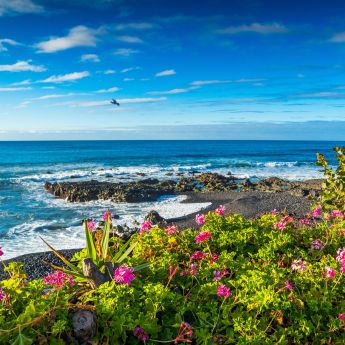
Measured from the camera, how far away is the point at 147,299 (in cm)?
259

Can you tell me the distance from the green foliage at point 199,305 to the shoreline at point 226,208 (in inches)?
289

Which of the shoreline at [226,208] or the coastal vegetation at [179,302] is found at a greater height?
the coastal vegetation at [179,302]

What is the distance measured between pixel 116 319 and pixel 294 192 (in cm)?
2491

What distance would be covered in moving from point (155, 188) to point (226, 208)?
997 centimetres

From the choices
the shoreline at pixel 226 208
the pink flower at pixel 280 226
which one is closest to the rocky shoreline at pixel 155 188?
→ the shoreline at pixel 226 208

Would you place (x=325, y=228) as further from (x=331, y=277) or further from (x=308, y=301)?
(x=308, y=301)

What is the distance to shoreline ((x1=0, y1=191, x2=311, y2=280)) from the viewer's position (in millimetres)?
10891

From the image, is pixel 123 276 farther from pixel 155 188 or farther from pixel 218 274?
pixel 155 188

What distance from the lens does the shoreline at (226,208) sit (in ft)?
35.7

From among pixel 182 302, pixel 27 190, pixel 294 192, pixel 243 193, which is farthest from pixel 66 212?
pixel 182 302

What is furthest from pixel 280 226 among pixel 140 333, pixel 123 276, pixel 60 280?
pixel 60 280

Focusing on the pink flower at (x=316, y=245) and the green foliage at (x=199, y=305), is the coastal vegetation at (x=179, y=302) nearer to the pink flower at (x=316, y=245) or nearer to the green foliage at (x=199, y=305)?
the green foliage at (x=199, y=305)

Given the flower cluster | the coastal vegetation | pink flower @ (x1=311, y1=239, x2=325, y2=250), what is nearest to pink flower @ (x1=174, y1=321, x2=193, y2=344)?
the coastal vegetation

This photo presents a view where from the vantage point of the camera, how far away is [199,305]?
2.76m
